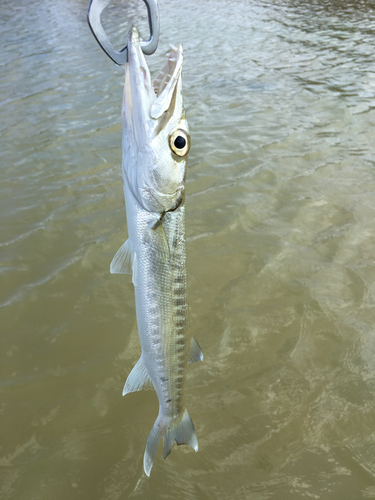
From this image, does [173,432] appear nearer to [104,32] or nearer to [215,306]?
[215,306]

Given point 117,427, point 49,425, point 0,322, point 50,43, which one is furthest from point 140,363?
point 50,43

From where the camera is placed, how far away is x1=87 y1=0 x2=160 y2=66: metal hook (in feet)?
6.11

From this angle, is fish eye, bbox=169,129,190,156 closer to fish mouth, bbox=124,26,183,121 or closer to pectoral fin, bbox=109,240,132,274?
fish mouth, bbox=124,26,183,121

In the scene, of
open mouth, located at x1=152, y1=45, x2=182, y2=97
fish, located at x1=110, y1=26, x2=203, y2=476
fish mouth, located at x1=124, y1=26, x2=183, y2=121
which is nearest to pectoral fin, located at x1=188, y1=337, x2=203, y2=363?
fish, located at x1=110, y1=26, x2=203, y2=476

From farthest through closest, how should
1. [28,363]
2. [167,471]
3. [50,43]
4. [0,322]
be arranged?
[50,43]
[0,322]
[28,363]
[167,471]

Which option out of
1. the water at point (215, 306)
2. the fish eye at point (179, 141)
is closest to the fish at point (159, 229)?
the fish eye at point (179, 141)

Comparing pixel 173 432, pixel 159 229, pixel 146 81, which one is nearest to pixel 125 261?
pixel 159 229

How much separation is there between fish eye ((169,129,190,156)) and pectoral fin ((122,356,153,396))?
130 cm

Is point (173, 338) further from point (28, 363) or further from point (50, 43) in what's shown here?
point (50, 43)

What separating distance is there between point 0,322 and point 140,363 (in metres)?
1.86

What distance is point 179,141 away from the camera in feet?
6.92

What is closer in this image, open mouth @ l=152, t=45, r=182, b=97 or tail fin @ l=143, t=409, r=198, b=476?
open mouth @ l=152, t=45, r=182, b=97

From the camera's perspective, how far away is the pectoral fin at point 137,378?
8.38 feet

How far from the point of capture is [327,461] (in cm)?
284
